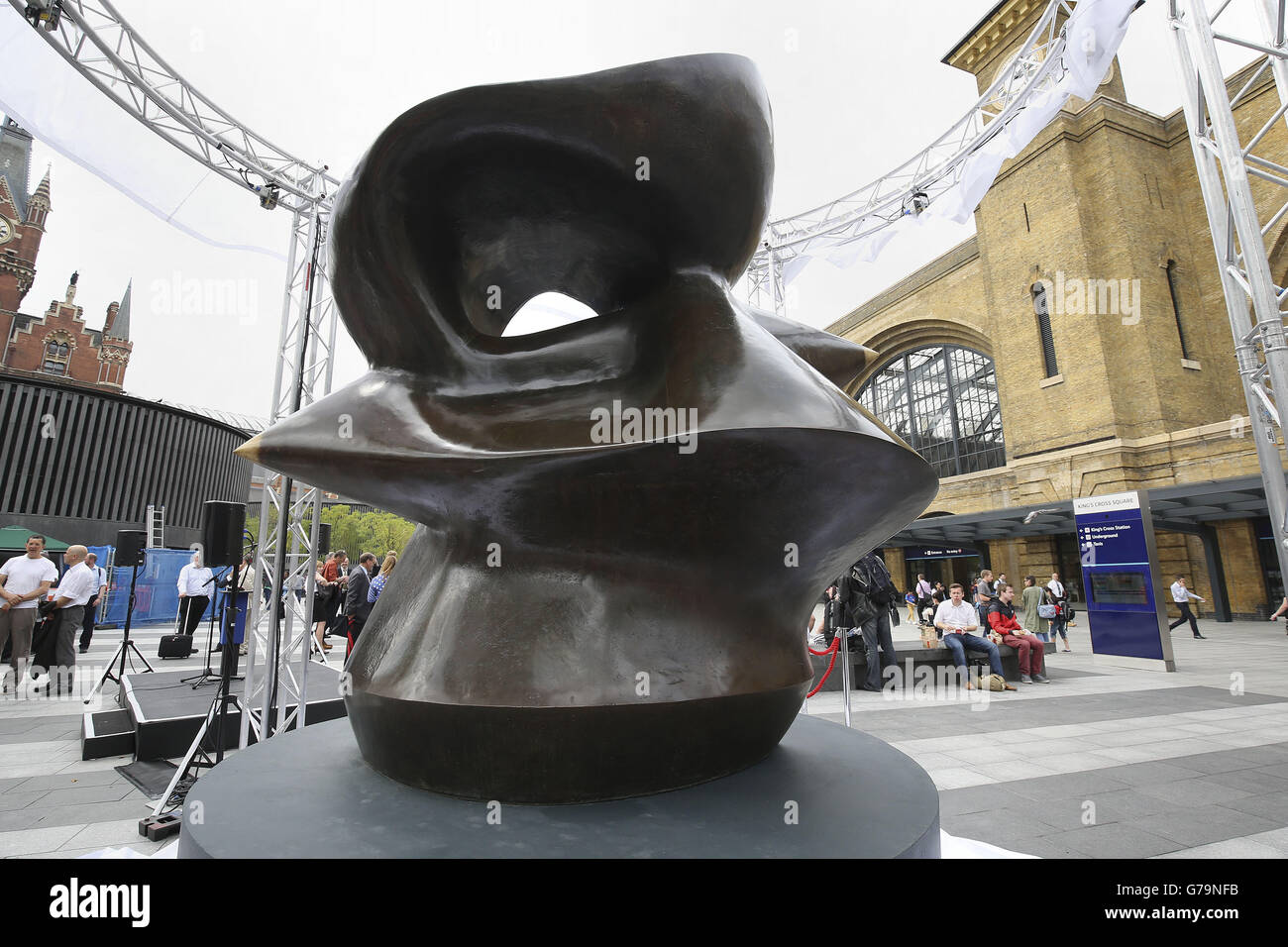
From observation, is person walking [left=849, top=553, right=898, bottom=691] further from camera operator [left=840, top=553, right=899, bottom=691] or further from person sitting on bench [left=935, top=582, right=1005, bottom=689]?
person sitting on bench [left=935, top=582, right=1005, bottom=689]

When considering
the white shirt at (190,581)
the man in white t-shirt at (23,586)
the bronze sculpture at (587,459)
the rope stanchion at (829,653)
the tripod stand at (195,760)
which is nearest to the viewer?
the bronze sculpture at (587,459)

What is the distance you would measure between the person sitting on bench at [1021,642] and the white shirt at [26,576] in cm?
1252

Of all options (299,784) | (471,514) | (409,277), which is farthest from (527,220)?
(299,784)

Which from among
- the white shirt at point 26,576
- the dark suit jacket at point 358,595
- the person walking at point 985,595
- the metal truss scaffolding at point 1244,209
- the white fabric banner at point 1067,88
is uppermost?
the white fabric banner at point 1067,88

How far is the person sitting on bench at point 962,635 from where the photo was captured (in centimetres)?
955

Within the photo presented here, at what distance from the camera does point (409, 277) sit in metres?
2.63

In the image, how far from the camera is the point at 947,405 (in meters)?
30.3

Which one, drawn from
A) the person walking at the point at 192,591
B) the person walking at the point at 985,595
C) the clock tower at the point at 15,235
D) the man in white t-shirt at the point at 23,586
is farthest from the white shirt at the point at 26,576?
the clock tower at the point at 15,235

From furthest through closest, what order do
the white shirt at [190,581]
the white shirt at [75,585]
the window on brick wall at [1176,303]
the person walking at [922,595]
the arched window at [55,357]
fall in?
the arched window at [55,357]
the window on brick wall at [1176,303]
the person walking at [922,595]
the white shirt at [190,581]
the white shirt at [75,585]

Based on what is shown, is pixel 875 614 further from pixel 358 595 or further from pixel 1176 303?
pixel 1176 303

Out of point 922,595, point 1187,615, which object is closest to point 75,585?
A: point 922,595

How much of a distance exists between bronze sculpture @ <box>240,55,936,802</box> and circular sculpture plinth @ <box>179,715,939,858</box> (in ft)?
0.38

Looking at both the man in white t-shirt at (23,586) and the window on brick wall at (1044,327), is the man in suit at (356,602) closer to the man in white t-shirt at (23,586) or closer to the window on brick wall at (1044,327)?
the man in white t-shirt at (23,586)

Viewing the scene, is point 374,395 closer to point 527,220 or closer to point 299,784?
point 527,220
